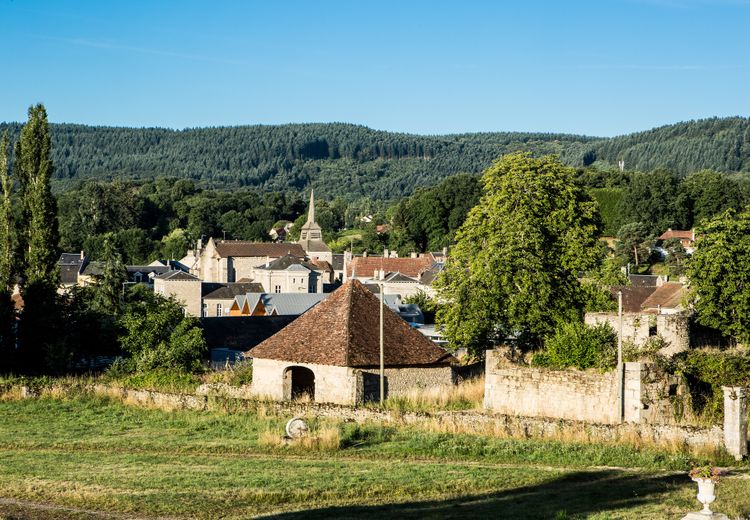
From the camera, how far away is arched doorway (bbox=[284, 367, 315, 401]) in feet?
107

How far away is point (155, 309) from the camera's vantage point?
41406 mm

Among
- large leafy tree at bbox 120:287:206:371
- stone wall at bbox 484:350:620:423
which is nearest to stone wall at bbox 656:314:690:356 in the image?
stone wall at bbox 484:350:620:423

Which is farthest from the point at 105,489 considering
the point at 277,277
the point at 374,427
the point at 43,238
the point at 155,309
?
the point at 277,277

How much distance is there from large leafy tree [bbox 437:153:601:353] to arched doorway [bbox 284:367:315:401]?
518cm

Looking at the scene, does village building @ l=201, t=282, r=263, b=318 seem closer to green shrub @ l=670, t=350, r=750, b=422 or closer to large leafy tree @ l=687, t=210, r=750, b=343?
large leafy tree @ l=687, t=210, r=750, b=343

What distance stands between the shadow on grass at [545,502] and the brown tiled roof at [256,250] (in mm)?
104606

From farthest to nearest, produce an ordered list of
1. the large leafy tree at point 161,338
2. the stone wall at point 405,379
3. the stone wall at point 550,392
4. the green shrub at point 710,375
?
the large leafy tree at point 161,338 → the stone wall at point 405,379 → the stone wall at point 550,392 → the green shrub at point 710,375

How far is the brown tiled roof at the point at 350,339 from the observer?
31.5 m

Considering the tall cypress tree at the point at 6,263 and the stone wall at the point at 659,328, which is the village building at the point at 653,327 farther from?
the tall cypress tree at the point at 6,263

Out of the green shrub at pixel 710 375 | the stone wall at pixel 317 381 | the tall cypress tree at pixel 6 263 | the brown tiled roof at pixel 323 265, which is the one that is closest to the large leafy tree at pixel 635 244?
the brown tiled roof at pixel 323 265

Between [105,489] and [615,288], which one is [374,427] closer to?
[105,489]

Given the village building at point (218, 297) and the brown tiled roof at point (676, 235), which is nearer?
the village building at point (218, 297)

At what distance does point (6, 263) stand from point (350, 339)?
20.0m

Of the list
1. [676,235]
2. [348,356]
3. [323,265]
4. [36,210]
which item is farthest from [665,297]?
[323,265]
